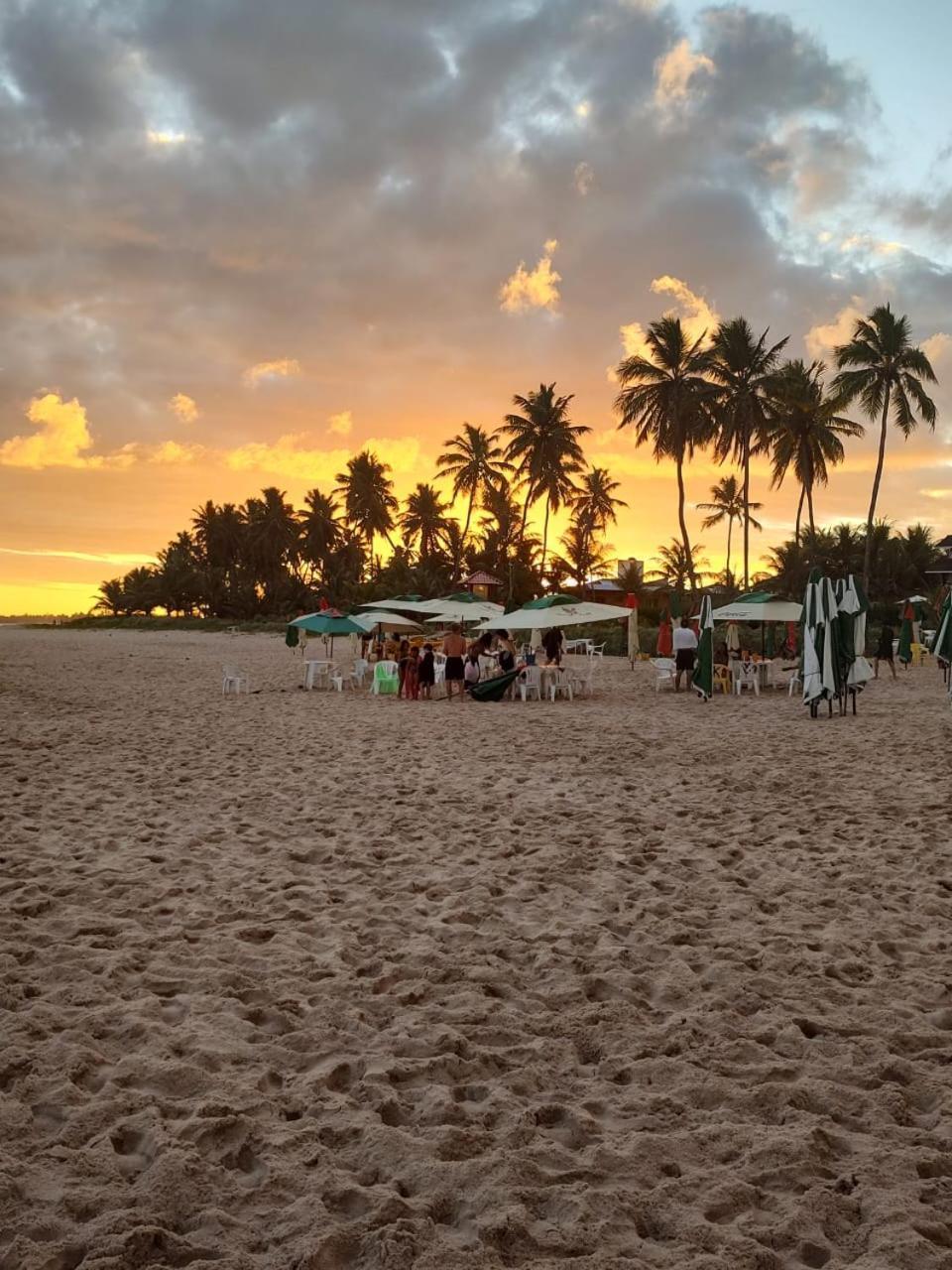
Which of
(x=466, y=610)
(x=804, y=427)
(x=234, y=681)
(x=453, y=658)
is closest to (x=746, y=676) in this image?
(x=453, y=658)

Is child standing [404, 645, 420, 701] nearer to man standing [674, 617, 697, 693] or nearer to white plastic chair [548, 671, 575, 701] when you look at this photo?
white plastic chair [548, 671, 575, 701]

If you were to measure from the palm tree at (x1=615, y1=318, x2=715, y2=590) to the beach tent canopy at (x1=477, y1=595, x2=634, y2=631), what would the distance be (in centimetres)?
2023

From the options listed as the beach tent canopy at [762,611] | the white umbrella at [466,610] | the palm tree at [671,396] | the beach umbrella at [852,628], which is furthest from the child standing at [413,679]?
the palm tree at [671,396]

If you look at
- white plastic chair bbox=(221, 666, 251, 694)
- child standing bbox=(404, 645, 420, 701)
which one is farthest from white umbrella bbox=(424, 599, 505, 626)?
white plastic chair bbox=(221, 666, 251, 694)

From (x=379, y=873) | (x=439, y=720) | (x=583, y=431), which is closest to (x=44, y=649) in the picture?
(x=439, y=720)

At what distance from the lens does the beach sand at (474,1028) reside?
2.50 meters

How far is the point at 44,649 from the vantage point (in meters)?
33.6

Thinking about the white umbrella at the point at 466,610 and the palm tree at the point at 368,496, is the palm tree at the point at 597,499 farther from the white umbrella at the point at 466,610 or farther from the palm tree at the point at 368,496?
the white umbrella at the point at 466,610

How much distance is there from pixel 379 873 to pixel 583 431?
4429 cm

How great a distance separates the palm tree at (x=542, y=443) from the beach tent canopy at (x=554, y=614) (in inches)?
1158

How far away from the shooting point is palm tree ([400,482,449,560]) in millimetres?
58281

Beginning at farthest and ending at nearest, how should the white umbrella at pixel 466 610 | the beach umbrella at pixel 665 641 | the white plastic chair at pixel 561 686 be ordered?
the white umbrella at pixel 466 610
the beach umbrella at pixel 665 641
the white plastic chair at pixel 561 686

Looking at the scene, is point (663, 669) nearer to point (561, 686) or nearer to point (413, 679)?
point (561, 686)

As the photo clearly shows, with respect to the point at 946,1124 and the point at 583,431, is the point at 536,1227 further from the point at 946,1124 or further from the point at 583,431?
the point at 583,431
